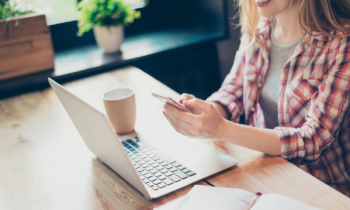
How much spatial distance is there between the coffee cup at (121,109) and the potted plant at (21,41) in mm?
727

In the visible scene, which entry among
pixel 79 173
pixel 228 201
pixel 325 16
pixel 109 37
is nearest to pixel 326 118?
pixel 325 16

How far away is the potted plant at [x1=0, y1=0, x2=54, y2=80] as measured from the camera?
1400 mm

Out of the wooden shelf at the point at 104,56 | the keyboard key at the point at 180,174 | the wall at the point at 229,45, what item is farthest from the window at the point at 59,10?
the keyboard key at the point at 180,174

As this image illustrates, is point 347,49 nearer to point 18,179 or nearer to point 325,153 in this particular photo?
point 325,153

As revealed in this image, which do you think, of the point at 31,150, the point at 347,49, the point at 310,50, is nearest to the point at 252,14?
the point at 310,50

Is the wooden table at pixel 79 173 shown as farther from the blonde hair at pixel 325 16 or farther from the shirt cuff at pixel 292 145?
the blonde hair at pixel 325 16

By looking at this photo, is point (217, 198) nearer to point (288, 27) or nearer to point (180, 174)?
point (180, 174)

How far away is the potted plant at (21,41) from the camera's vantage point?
4.59 feet

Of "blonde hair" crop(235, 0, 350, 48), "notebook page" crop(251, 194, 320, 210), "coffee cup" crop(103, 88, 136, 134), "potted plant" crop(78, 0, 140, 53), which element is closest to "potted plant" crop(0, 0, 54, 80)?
"potted plant" crop(78, 0, 140, 53)

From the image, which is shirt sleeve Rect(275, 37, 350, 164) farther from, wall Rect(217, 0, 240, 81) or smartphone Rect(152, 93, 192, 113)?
wall Rect(217, 0, 240, 81)

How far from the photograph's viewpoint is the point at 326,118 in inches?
34.4

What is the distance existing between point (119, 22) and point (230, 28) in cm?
69

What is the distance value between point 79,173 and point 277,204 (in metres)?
0.46

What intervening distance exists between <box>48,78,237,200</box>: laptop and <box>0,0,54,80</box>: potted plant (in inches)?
30.4
